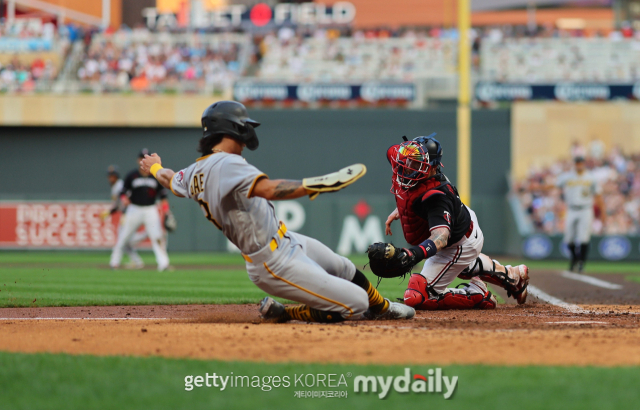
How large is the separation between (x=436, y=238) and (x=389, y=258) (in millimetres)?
591

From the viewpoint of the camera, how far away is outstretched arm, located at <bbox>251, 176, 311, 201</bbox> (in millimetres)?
4676

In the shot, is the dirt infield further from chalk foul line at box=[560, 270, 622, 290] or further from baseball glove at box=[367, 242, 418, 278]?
chalk foul line at box=[560, 270, 622, 290]

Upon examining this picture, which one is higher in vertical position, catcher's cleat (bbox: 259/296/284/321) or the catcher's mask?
the catcher's mask

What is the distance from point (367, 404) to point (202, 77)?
930 inches

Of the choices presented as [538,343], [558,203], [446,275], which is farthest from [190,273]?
[558,203]

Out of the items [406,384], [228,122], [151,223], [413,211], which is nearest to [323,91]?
[151,223]

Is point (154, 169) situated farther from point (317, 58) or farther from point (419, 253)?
point (317, 58)

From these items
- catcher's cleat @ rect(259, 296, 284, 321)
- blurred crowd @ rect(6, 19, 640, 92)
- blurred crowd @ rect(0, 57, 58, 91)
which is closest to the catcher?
catcher's cleat @ rect(259, 296, 284, 321)

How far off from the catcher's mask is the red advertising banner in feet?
50.7

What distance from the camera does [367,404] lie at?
3.17m

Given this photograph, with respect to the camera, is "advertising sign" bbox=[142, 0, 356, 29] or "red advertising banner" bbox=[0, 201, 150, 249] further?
"advertising sign" bbox=[142, 0, 356, 29]

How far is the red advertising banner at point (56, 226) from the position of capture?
20859 millimetres

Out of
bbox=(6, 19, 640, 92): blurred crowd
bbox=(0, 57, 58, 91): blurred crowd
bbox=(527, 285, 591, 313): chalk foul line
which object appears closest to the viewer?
bbox=(527, 285, 591, 313): chalk foul line

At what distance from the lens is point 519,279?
7227 millimetres
